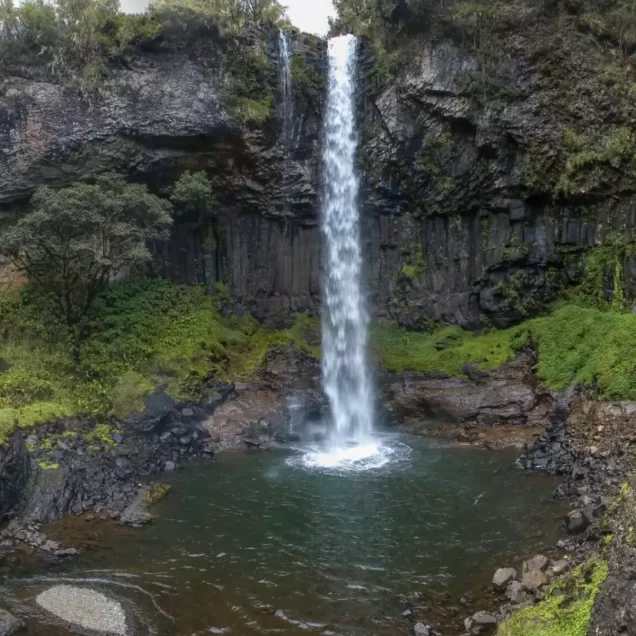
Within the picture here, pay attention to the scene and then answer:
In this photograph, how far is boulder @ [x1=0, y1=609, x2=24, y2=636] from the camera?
970 centimetres

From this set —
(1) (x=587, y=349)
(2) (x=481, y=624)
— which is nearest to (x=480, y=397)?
(1) (x=587, y=349)

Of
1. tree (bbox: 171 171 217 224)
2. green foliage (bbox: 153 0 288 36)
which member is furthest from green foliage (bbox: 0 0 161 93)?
tree (bbox: 171 171 217 224)

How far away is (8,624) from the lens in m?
9.82

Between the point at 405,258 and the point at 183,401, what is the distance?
1343cm

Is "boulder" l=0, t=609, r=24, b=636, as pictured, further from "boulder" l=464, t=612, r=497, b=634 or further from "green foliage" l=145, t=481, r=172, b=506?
"boulder" l=464, t=612, r=497, b=634

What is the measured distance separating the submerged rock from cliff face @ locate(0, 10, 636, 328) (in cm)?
1906

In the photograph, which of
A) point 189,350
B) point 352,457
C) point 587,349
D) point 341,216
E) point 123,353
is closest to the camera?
point 352,457

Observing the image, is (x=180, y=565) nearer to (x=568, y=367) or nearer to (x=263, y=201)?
(x=568, y=367)

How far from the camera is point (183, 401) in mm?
21984

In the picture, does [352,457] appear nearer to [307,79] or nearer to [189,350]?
[189,350]

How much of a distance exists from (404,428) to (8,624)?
15.9m

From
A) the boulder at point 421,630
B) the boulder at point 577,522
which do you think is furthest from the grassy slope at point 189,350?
the boulder at point 421,630

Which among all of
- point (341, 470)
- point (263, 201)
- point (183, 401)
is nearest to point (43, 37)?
point (263, 201)

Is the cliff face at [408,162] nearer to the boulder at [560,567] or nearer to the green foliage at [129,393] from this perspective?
the green foliage at [129,393]
